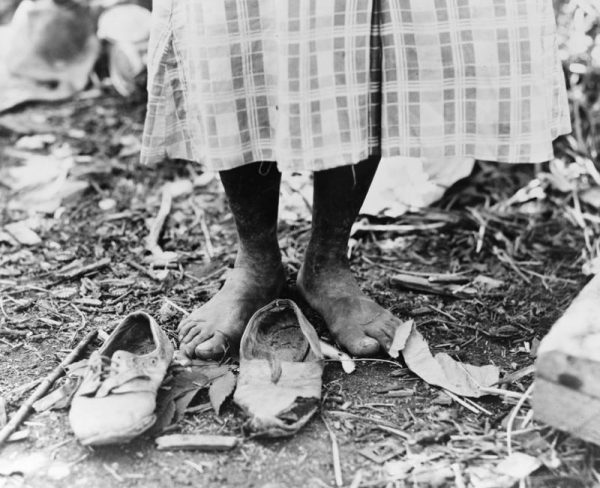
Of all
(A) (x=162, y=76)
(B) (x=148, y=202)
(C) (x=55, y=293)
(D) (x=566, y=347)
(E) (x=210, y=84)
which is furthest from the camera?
(B) (x=148, y=202)

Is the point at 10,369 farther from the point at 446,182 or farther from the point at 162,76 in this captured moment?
the point at 446,182

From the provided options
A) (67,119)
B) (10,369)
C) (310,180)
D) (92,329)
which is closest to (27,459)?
(10,369)

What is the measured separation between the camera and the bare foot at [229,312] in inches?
66.5

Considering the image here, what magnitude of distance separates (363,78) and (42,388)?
955mm

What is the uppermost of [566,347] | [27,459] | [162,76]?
[162,76]

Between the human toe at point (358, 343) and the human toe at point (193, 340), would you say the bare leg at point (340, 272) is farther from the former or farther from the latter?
the human toe at point (193, 340)

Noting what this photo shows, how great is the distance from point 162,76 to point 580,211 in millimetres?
1588

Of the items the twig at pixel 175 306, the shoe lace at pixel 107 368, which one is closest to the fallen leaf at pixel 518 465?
the shoe lace at pixel 107 368

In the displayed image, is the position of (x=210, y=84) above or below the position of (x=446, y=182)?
above

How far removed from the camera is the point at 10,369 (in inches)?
65.8

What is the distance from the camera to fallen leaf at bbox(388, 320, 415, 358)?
66.1 inches

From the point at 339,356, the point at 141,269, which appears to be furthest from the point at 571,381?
the point at 141,269

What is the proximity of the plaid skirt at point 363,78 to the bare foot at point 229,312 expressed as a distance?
0.42 m

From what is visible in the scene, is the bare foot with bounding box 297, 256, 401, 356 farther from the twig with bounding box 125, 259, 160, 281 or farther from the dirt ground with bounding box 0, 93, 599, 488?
the twig with bounding box 125, 259, 160, 281
